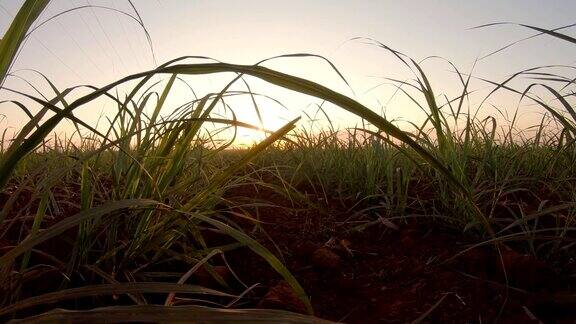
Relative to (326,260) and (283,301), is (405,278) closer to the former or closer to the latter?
(326,260)

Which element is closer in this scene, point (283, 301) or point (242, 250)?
point (283, 301)

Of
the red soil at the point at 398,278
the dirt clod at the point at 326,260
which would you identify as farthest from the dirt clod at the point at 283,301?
the dirt clod at the point at 326,260

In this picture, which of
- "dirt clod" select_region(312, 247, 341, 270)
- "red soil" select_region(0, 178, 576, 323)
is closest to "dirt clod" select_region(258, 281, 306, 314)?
"red soil" select_region(0, 178, 576, 323)

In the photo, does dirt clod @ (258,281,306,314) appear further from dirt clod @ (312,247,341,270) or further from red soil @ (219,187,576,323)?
dirt clod @ (312,247,341,270)

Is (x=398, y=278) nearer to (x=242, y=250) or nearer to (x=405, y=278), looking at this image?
(x=405, y=278)

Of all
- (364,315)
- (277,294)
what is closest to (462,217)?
(364,315)

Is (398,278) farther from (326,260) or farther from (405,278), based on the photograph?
(326,260)

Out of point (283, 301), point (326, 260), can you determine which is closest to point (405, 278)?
point (326, 260)

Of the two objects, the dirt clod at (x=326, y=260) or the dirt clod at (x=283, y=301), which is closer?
the dirt clod at (x=283, y=301)

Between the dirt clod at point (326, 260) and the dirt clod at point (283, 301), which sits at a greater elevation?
the dirt clod at point (326, 260)

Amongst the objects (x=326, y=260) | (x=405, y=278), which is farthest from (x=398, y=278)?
(x=326, y=260)

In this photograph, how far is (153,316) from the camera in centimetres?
49

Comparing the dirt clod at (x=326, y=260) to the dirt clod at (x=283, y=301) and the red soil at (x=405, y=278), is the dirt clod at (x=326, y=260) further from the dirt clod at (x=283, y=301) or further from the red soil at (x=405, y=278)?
the dirt clod at (x=283, y=301)

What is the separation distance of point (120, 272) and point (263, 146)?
497mm
